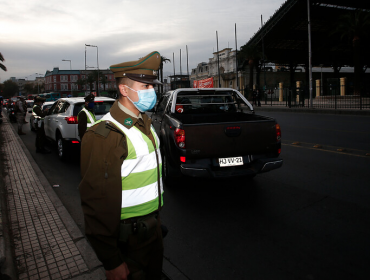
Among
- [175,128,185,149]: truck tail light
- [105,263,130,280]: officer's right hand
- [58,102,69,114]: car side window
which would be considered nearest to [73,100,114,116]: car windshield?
[58,102,69,114]: car side window

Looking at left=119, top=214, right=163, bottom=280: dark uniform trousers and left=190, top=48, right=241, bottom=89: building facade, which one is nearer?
left=119, top=214, right=163, bottom=280: dark uniform trousers

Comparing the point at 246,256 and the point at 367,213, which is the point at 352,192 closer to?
the point at 367,213

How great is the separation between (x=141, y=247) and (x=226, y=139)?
3344mm

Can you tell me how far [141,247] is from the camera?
78.3 inches

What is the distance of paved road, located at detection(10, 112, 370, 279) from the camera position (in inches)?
130

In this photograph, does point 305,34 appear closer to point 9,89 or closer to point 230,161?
point 230,161

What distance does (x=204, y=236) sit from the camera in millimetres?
4070

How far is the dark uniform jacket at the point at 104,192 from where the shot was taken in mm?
1776

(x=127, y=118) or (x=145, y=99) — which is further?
(x=145, y=99)

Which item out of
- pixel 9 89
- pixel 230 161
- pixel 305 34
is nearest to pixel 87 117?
pixel 230 161

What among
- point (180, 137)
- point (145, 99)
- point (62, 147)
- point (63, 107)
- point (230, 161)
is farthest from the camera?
point (63, 107)

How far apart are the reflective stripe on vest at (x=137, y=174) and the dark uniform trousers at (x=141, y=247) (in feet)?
0.22

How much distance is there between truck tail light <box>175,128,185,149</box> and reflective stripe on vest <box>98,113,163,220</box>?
9.82 feet

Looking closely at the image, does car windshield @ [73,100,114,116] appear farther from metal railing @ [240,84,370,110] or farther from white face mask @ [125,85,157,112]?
metal railing @ [240,84,370,110]
